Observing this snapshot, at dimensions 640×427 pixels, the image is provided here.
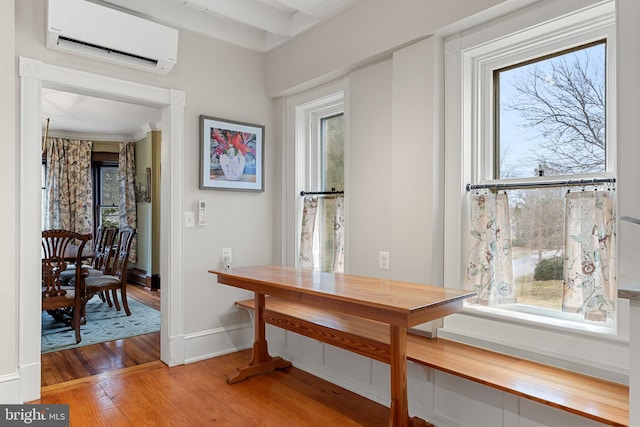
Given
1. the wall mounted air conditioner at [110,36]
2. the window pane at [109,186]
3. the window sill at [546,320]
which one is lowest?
the window sill at [546,320]

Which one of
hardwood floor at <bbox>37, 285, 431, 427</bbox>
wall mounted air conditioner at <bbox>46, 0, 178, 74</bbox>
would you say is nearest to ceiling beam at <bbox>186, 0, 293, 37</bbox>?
wall mounted air conditioner at <bbox>46, 0, 178, 74</bbox>

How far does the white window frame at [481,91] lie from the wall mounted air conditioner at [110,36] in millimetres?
1998

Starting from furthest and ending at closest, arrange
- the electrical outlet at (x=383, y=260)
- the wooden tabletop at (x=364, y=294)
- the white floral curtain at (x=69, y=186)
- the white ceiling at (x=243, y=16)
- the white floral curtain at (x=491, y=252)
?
the white floral curtain at (x=69, y=186) → the white ceiling at (x=243, y=16) → the electrical outlet at (x=383, y=260) → the white floral curtain at (x=491, y=252) → the wooden tabletop at (x=364, y=294)

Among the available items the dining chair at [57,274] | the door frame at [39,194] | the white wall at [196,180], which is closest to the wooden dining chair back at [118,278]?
the dining chair at [57,274]

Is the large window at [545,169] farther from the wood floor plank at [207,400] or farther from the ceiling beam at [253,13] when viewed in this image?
the ceiling beam at [253,13]

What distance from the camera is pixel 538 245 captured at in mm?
2156

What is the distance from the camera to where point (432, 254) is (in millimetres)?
2389

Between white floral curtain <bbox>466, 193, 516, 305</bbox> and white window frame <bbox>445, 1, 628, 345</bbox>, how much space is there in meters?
0.06

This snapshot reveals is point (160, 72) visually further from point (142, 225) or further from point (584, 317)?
point (142, 225)

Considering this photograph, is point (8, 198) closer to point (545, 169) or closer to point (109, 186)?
point (545, 169)

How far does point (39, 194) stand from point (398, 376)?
96.9 inches

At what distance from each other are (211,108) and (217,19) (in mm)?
727

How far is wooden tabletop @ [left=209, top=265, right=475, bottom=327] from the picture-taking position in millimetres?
1735

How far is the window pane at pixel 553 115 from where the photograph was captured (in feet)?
6.44
